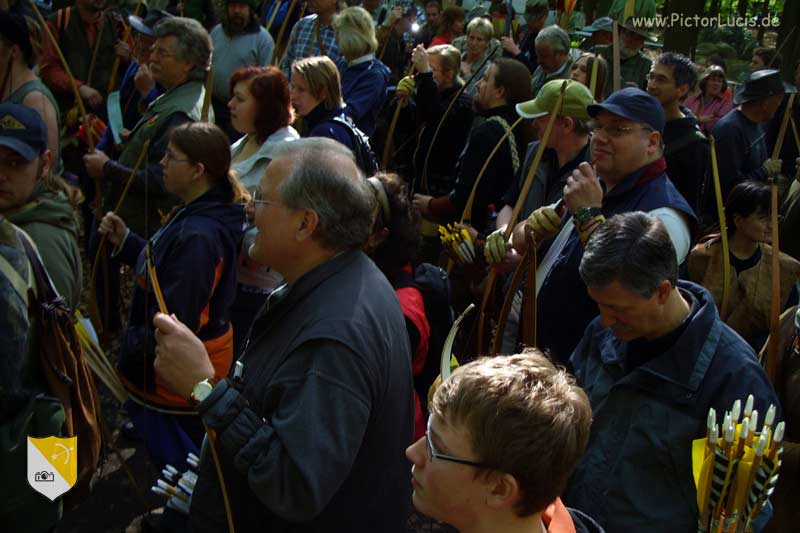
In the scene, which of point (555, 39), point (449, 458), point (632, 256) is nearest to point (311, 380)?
point (449, 458)

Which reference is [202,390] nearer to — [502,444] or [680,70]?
[502,444]

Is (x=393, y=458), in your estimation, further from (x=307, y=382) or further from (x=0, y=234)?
Result: (x=0, y=234)

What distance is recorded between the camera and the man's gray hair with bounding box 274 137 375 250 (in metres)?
2.11

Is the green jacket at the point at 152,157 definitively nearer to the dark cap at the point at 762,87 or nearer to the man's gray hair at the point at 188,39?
the man's gray hair at the point at 188,39

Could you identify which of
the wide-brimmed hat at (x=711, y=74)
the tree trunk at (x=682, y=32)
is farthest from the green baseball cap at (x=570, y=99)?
the tree trunk at (x=682, y=32)

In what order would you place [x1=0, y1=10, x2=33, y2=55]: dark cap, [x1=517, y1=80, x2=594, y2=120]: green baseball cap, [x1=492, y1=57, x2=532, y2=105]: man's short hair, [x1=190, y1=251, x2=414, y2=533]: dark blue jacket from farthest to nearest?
[x1=492, y1=57, x2=532, y2=105]: man's short hair → [x1=0, y1=10, x2=33, y2=55]: dark cap → [x1=517, y1=80, x2=594, y2=120]: green baseball cap → [x1=190, y1=251, x2=414, y2=533]: dark blue jacket

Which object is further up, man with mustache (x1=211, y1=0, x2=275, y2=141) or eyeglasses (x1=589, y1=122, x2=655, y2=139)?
eyeglasses (x1=589, y1=122, x2=655, y2=139)

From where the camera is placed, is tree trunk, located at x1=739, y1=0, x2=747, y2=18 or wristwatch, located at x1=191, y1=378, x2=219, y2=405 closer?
wristwatch, located at x1=191, y1=378, x2=219, y2=405

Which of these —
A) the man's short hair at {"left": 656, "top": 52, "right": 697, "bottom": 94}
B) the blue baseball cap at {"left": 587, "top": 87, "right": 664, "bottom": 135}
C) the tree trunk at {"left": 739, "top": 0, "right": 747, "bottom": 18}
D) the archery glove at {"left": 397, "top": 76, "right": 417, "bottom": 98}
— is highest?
the blue baseball cap at {"left": 587, "top": 87, "right": 664, "bottom": 135}

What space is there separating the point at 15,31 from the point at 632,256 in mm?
3646

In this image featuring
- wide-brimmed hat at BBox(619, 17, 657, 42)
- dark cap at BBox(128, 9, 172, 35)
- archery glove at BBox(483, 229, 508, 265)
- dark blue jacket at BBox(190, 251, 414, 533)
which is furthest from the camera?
wide-brimmed hat at BBox(619, 17, 657, 42)

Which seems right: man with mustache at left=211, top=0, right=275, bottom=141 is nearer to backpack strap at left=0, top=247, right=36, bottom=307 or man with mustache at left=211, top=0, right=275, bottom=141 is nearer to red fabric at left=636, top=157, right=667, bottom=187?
red fabric at left=636, top=157, right=667, bottom=187

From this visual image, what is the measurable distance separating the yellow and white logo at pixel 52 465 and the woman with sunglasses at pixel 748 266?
2613mm

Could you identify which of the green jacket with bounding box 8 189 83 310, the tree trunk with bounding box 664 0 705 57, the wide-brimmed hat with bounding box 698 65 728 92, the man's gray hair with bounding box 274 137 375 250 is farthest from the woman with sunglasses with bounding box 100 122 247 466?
the tree trunk with bounding box 664 0 705 57
